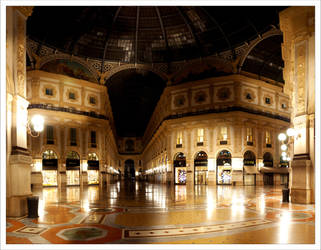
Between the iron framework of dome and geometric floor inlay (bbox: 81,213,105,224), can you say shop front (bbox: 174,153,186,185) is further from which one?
geometric floor inlay (bbox: 81,213,105,224)

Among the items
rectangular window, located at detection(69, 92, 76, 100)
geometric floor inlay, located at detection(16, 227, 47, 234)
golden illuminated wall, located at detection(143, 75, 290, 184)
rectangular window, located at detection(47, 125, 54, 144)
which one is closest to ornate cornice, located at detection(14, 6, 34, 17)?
geometric floor inlay, located at detection(16, 227, 47, 234)

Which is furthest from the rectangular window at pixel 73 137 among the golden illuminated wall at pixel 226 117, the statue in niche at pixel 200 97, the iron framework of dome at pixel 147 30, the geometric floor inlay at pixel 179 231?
the geometric floor inlay at pixel 179 231

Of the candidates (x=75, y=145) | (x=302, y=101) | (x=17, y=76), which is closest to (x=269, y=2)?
(x=302, y=101)

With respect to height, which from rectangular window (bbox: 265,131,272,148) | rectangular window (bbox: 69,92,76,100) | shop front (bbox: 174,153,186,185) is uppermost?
rectangular window (bbox: 69,92,76,100)

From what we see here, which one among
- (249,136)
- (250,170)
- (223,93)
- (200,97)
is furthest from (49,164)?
Result: (249,136)

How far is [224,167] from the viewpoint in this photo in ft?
115

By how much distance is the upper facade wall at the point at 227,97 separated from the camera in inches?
1393

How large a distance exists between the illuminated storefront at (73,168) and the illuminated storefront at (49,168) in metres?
1.56

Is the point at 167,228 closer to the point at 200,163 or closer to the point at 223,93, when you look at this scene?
the point at 200,163

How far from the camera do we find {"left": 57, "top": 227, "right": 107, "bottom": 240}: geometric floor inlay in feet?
22.5

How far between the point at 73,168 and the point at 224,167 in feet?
64.8

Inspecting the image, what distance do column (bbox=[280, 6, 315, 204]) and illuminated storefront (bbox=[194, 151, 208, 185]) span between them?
2350 centimetres

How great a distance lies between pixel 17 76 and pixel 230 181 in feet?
95.2

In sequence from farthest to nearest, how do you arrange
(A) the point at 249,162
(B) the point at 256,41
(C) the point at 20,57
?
1. (A) the point at 249,162
2. (B) the point at 256,41
3. (C) the point at 20,57
